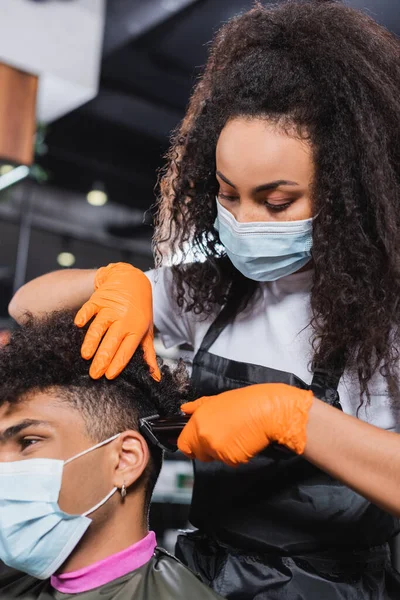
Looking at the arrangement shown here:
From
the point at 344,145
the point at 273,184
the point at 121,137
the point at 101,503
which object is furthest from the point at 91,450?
the point at 121,137

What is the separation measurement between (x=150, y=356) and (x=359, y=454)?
0.66 metres

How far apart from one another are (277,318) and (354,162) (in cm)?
44

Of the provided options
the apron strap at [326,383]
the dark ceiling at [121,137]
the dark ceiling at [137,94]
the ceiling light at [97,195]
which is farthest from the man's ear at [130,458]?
the ceiling light at [97,195]

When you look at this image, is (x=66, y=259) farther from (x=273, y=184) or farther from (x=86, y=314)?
(x=273, y=184)

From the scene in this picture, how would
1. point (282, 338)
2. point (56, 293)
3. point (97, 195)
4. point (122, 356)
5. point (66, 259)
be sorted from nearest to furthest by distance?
point (122, 356)
point (282, 338)
point (56, 293)
point (66, 259)
point (97, 195)

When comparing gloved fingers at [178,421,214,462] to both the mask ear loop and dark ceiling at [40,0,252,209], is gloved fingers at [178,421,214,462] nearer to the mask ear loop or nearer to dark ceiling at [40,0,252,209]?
the mask ear loop

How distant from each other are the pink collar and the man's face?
→ 0.13 meters

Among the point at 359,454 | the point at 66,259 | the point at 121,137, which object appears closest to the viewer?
the point at 359,454

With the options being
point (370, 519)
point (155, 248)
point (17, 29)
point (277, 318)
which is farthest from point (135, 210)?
point (370, 519)

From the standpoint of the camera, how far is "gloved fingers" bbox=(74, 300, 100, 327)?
1.70 meters

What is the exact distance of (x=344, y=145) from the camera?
1.54 m

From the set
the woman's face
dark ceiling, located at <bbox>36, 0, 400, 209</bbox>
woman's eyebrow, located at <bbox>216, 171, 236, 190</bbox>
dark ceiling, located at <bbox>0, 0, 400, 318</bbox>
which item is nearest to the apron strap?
the woman's face

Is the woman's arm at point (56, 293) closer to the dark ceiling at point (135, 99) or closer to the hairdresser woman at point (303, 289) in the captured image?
the hairdresser woman at point (303, 289)

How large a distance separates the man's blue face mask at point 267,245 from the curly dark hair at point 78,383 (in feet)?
1.19
